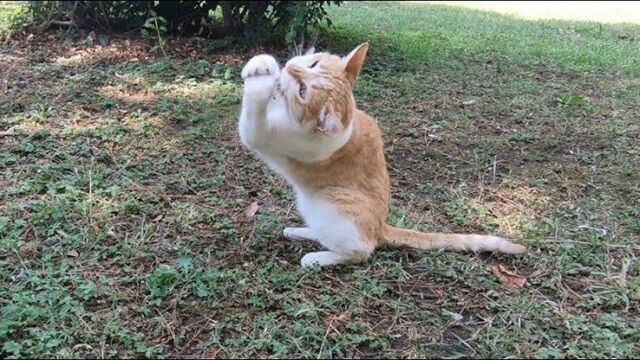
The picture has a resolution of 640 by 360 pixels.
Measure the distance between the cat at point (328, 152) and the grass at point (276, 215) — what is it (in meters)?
0.10

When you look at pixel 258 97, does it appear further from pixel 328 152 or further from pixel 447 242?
pixel 447 242

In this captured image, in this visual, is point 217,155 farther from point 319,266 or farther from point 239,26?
point 239,26

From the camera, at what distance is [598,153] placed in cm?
428

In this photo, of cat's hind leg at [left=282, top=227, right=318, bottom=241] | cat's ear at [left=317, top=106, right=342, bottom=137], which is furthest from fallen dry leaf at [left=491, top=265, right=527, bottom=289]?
cat's ear at [left=317, top=106, right=342, bottom=137]

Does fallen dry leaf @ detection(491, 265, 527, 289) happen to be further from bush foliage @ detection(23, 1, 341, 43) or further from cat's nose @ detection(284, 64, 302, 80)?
bush foliage @ detection(23, 1, 341, 43)

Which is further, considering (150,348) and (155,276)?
(155,276)

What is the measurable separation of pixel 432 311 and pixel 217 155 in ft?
6.27

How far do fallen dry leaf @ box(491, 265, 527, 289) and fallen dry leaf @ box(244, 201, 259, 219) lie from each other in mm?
1265

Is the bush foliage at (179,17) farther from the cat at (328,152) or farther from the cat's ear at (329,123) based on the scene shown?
the cat's ear at (329,123)

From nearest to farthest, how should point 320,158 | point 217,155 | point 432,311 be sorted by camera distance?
point 432,311 → point 320,158 → point 217,155

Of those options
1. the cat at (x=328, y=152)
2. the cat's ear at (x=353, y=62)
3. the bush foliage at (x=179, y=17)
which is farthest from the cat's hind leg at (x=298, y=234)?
the bush foliage at (x=179, y=17)

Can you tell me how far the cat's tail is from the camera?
10.1ft

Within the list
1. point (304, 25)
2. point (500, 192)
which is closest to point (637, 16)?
point (304, 25)

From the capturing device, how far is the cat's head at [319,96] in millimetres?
2705
